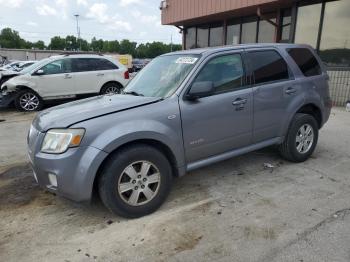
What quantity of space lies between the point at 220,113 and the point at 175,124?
657 millimetres

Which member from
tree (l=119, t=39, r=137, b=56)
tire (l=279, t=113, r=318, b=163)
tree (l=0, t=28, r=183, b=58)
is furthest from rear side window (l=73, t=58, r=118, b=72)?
tree (l=119, t=39, r=137, b=56)

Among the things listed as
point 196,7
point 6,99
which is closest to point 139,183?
point 6,99

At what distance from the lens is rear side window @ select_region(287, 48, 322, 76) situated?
15.5 ft

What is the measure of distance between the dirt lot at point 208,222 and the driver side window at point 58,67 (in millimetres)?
6025

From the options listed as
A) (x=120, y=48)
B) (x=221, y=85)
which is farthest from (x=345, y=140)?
(x=120, y=48)

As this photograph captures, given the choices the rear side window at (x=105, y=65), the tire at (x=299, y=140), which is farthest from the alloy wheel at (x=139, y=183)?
the rear side window at (x=105, y=65)

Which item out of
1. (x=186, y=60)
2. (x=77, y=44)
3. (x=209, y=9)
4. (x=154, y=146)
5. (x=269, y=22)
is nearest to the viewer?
(x=154, y=146)

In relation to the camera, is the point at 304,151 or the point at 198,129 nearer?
the point at 198,129

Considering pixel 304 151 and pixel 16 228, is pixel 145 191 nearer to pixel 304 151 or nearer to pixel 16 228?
pixel 16 228

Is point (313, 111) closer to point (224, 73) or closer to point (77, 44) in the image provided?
point (224, 73)

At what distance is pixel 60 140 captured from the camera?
3.10 m

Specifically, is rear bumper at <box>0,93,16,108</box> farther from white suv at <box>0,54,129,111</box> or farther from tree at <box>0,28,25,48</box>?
tree at <box>0,28,25,48</box>

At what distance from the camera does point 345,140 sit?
6102 millimetres

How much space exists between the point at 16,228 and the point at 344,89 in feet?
32.1
